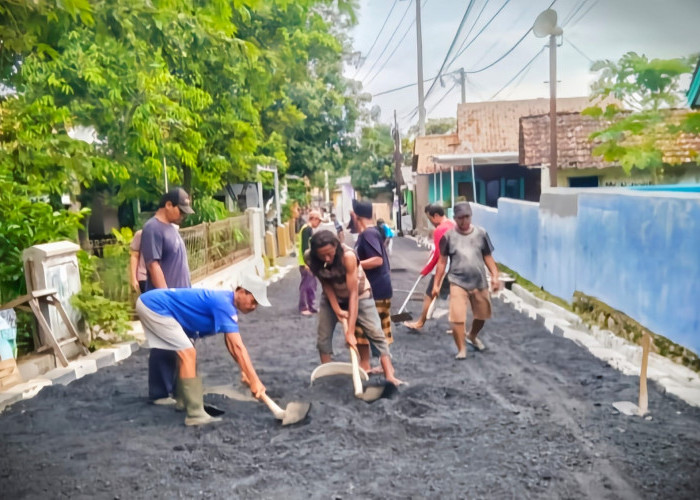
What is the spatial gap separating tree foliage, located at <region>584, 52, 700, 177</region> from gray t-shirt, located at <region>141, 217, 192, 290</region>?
9704 millimetres

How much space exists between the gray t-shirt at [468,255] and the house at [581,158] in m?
11.3

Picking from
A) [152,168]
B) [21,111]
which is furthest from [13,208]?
[152,168]

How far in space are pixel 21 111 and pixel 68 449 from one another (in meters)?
5.00

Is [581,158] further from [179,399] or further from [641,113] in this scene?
[179,399]

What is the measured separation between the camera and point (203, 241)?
12.6 metres

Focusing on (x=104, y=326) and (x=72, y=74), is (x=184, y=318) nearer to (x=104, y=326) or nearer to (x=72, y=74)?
(x=104, y=326)

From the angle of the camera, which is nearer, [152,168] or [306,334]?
[306,334]

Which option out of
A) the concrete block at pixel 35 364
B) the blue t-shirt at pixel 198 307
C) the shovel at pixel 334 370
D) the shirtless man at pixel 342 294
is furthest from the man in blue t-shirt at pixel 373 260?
the concrete block at pixel 35 364

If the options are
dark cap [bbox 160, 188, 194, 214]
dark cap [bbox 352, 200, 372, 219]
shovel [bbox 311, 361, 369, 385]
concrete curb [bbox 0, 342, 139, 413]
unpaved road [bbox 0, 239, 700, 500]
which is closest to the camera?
unpaved road [bbox 0, 239, 700, 500]

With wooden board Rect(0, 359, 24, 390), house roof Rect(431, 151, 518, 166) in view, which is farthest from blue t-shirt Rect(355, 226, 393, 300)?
house roof Rect(431, 151, 518, 166)

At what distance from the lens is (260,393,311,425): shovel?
4987mm

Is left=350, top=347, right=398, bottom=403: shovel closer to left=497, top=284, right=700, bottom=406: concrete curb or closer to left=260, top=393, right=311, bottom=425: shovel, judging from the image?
left=260, top=393, right=311, bottom=425: shovel

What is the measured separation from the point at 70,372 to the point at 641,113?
1334cm

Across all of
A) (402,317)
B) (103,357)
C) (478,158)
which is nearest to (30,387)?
(103,357)
